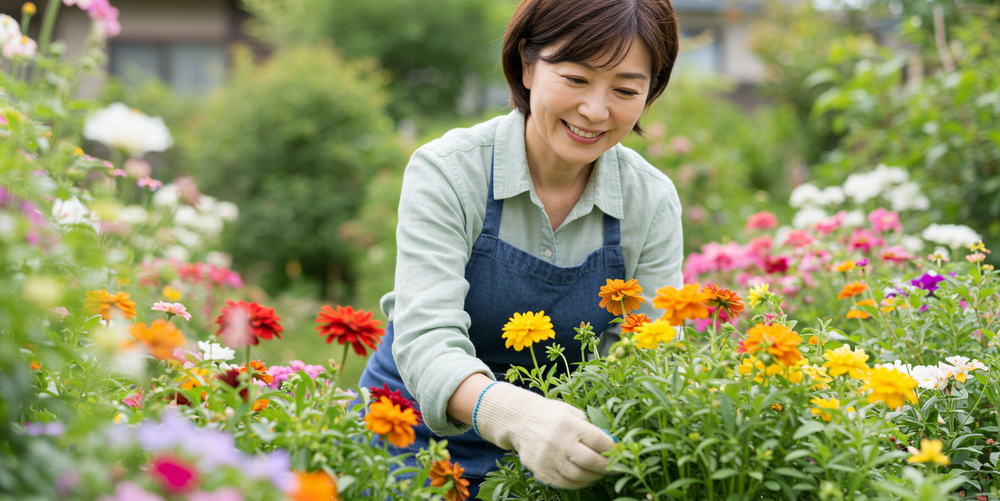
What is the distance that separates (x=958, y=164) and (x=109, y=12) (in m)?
3.33

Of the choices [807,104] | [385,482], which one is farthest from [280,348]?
[807,104]

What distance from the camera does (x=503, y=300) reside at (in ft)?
5.44

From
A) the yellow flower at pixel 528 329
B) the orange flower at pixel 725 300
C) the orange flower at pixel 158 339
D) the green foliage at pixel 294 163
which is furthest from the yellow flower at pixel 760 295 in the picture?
the green foliage at pixel 294 163

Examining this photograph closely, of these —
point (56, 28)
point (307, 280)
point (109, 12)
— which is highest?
point (109, 12)

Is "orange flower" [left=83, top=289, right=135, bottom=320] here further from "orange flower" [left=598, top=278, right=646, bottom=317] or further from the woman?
"orange flower" [left=598, top=278, right=646, bottom=317]

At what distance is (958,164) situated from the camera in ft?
11.1

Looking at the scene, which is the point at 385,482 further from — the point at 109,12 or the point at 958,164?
the point at 958,164

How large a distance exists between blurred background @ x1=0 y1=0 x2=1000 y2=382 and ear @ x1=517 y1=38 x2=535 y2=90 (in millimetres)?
291

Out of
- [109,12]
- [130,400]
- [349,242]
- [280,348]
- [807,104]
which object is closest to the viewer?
[130,400]

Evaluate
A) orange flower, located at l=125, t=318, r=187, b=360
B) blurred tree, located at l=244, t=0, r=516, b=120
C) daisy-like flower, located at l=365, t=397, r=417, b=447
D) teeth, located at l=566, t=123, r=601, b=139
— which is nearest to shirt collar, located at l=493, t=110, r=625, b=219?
teeth, located at l=566, t=123, r=601, b=139

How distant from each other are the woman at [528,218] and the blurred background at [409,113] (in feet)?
1.54

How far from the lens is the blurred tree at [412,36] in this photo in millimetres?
9508

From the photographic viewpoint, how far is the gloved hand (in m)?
1.09

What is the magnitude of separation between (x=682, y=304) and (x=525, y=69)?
0.82 meters
